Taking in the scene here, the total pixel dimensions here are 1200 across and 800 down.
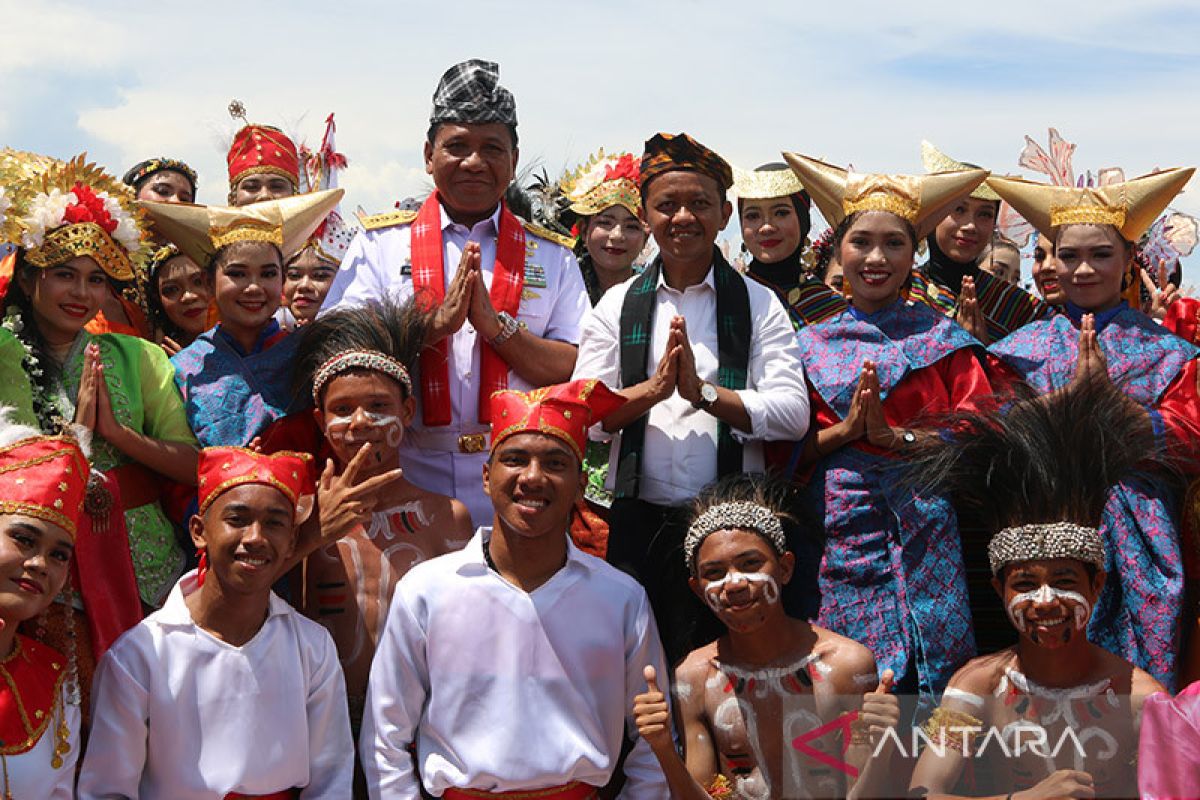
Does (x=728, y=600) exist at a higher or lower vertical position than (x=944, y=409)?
lower

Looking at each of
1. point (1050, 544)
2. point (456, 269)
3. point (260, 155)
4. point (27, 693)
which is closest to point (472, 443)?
point (456, 269)

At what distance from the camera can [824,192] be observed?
6.33 meters

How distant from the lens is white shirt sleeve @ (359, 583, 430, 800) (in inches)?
203

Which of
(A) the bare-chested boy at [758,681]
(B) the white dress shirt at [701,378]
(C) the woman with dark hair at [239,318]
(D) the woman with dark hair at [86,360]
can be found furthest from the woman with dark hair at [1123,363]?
(D) the woman with dark hair at [86,360]

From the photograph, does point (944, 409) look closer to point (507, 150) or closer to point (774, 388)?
point (774, 388)

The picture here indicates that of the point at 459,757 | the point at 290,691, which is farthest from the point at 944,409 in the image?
the point at 290,691

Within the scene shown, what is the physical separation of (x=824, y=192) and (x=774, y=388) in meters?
1.06

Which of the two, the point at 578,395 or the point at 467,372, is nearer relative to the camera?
the point at 578,395

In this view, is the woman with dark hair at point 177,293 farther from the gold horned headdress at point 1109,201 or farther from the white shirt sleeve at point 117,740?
the gold horned headdress at point 1109,201

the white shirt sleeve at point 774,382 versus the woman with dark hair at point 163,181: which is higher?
the woman with dark hair at point 163,181

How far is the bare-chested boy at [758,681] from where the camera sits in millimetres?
5285

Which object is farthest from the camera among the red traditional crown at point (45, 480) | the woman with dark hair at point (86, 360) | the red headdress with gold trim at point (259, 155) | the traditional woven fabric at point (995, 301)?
the red headdress with gold trim at point (259, 155)

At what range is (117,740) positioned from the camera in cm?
498

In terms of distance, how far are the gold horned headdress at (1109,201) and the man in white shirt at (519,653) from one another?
2294 millimetres
